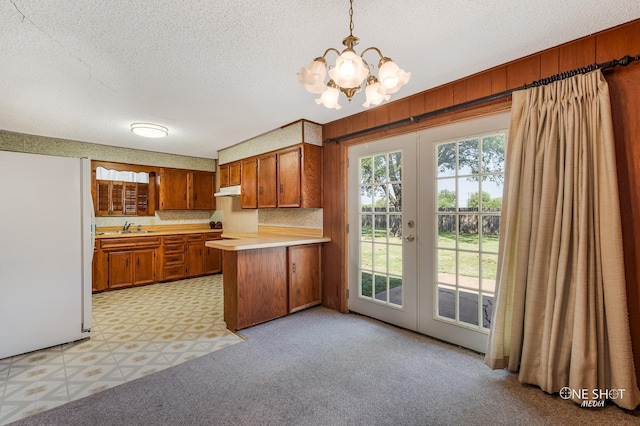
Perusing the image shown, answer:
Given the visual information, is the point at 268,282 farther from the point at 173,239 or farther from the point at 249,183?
the point at 173,239

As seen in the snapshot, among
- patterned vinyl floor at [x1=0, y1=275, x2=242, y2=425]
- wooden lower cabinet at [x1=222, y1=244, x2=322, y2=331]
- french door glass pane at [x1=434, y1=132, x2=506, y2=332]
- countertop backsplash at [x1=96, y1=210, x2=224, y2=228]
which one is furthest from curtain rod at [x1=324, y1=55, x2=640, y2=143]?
countertop backsplash at [x1=96, y1=210, x2=224, y2=228]

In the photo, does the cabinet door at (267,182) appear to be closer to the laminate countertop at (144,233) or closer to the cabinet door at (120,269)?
the laminate countertop at (144,233)

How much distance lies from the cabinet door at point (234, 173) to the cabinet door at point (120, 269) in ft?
→ 6.70

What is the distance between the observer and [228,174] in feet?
17.0

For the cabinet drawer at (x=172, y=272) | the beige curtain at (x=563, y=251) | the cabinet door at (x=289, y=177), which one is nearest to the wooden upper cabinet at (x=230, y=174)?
the cabinet door at (x=289, y=177)

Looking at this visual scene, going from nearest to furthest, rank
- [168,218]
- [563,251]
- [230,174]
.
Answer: [563,251], [230,174], [168,218]

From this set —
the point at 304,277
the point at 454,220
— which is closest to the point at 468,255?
the point at 454,220

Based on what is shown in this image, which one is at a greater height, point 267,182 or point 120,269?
point 267,182

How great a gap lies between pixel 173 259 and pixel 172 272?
23cm

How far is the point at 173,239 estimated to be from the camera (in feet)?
17.1

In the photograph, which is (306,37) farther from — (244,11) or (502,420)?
(502,420)

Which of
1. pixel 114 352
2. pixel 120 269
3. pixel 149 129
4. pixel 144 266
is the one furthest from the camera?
pixel 144 266

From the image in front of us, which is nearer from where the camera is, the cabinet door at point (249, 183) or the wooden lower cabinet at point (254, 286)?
the wooden lower cabinet at point (254, 286)

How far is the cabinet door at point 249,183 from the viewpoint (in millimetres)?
4504
